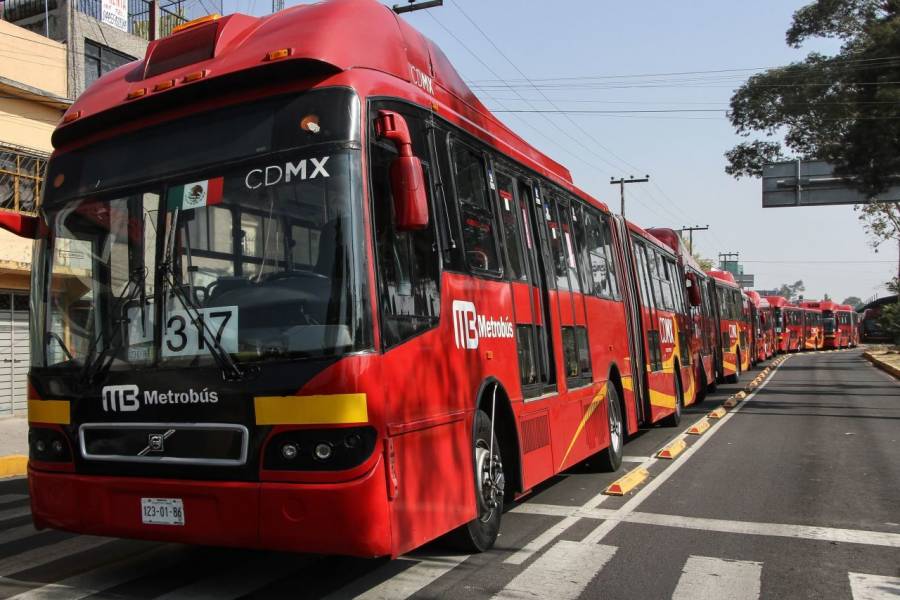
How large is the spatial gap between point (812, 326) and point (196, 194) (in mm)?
63558

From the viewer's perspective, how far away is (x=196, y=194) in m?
4.83

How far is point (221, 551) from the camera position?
6.23m

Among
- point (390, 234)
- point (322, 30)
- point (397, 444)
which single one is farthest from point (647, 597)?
point (322, 30)

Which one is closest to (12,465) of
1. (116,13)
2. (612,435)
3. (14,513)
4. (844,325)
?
(14,513)

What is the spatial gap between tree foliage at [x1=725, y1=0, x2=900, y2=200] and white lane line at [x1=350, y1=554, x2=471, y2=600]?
19672 millimetres

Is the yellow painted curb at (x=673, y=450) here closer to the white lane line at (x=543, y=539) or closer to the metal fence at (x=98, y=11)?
the white lane line at (x=543, y=539)

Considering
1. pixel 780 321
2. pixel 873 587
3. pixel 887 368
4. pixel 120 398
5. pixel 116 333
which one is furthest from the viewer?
pixel 780 321

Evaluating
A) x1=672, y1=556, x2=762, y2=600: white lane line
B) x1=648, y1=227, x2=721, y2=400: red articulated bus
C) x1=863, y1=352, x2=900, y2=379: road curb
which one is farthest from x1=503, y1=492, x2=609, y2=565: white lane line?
x1=863, y1=352, x2=900, y2=379: road curb

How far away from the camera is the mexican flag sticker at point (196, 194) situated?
4785mm

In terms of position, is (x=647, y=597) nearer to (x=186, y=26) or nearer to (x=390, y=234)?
(x=390, y=234)

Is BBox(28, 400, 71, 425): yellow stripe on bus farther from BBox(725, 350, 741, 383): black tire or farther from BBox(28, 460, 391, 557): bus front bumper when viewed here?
BBox(725, 350, 741, 383): black tire

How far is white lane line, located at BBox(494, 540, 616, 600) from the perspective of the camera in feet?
16.6

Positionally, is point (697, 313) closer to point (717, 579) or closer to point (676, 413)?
point (676, 413)

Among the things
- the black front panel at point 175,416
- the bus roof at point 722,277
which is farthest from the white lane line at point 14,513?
the bus roof at point 722,277
